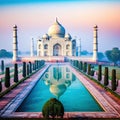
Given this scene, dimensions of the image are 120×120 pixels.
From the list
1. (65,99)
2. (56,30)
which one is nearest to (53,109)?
(65,99)

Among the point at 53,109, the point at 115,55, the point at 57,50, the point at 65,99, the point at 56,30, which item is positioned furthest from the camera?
the point at 57,50

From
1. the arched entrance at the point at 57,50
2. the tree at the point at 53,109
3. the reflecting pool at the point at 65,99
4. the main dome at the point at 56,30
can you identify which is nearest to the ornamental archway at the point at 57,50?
the arched entrance at the point at 57,50

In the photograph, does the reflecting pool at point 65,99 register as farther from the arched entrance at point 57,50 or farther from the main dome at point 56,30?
the main dome at point 56,30

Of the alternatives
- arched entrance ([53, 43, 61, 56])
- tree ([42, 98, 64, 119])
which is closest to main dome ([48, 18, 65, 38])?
arched entrance ([53, 43, 61, 56])

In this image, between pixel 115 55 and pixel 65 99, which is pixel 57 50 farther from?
pixel 65 99

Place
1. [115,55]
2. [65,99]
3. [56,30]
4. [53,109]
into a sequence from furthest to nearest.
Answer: [56,30] → [115,55] → [65,99] → [53,109]

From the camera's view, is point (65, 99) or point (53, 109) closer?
point (53, 109)

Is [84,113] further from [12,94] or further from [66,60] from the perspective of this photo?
[66,60]

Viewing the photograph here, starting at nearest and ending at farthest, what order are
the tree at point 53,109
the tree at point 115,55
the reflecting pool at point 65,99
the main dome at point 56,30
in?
the tree at point 53,109 → the reflecting pool at point 65,99 → the tree at point 115,55 → the main dome at point 56,30
